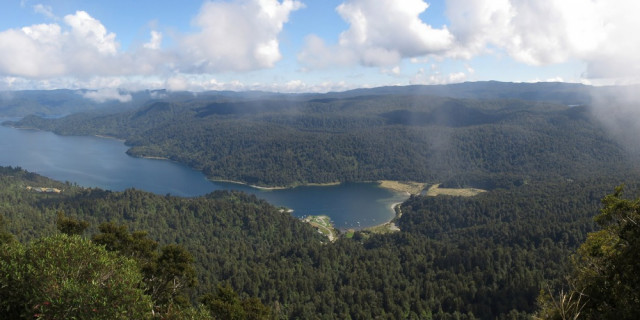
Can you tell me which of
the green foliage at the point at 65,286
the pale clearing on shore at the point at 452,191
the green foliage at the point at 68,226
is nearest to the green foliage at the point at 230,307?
the green foliage at the point at 65,286

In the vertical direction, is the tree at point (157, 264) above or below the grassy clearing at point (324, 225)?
above

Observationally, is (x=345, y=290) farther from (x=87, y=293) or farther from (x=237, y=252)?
(x=87, y=293)

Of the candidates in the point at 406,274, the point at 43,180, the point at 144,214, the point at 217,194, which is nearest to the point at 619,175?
the point at 406,274

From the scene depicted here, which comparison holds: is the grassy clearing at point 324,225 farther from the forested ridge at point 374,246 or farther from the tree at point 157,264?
the tree at point 157,264

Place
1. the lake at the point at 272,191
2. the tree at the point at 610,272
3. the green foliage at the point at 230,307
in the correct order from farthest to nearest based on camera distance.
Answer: the lake at the point at 272,191 → the green foliage at the point at 230,307 → the tree at the point at 610,272

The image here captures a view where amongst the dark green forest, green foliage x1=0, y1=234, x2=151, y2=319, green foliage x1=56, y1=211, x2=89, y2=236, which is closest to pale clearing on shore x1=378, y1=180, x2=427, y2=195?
the dark green forest
